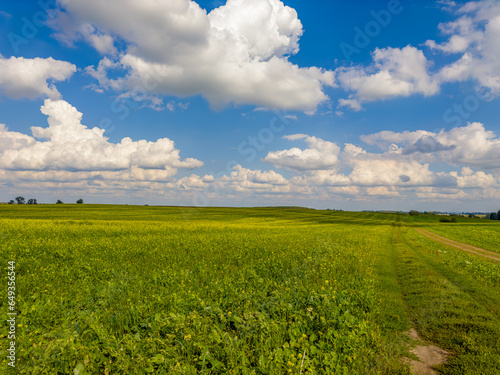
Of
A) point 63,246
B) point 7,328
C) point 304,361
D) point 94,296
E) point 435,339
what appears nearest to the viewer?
point 304,361

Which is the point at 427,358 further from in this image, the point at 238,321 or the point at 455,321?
the point at 238,321

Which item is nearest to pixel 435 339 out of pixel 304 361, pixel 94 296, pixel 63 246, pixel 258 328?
pixel 304 361

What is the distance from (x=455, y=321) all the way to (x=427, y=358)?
108 inches

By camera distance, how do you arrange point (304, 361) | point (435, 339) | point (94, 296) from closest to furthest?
point (304, 361) → point (435, 339) → point (94, 296)

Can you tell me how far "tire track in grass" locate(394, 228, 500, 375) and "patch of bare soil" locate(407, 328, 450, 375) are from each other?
0.59ft

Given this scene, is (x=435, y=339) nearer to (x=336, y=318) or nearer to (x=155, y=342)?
(x=336, y=318)

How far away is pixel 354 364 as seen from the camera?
18.9ft

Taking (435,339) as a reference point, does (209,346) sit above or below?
above

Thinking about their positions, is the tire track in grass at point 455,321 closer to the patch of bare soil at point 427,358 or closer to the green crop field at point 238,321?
the green crop field at point 238,321

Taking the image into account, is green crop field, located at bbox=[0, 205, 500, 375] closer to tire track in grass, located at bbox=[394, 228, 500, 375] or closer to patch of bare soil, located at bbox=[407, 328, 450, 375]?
tire track in grass, located at bbox=[394, 228, 500, 375]

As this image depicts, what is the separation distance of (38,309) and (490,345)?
12074 millimetres

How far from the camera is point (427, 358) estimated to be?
6254 millimetres

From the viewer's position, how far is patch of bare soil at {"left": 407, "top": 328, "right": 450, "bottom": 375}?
18.9ft

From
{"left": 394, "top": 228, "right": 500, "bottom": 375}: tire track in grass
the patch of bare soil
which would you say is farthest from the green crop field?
the patch of bare soil
